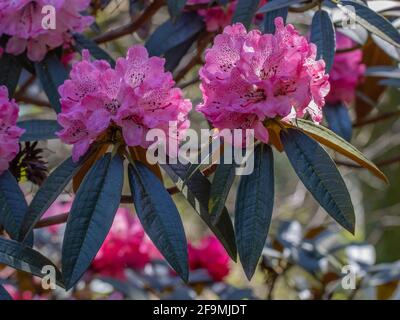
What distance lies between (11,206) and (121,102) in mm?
224

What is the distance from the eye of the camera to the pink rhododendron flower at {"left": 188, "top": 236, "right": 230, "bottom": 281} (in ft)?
6.66

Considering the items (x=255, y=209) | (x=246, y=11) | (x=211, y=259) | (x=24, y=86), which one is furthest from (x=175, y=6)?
(x=211, y=259)

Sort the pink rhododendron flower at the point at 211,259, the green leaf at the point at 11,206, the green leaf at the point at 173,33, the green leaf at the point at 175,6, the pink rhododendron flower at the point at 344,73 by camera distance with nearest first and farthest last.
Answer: the green leaf at the point at 11,206
the green leaf at the point at 175,6
the green leaf at the point at 173,33
the pink rhododendron flower at the point at 344,73
the pink rhododendron flower at the point at 211,259

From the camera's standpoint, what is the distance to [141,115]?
3.22 feet

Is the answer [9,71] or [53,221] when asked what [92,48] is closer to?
[9,71]

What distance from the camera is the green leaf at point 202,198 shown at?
38.8 inches

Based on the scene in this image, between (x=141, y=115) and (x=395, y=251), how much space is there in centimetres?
312

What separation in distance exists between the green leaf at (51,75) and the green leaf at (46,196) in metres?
0.29

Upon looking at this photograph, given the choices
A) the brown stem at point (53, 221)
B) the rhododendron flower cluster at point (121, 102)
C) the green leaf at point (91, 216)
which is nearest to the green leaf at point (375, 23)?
the rhododendron flower cluster at point (121, 102)

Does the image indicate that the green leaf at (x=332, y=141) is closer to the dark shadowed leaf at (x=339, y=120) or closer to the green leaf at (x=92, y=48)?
the green leaf at (x=92, y=48)

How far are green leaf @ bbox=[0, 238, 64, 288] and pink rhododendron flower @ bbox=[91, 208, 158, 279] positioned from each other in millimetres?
1000

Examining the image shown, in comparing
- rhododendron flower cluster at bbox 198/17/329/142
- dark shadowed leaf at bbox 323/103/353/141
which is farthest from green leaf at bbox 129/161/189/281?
dark shadowed leaf at bbox 323/103/353/141
